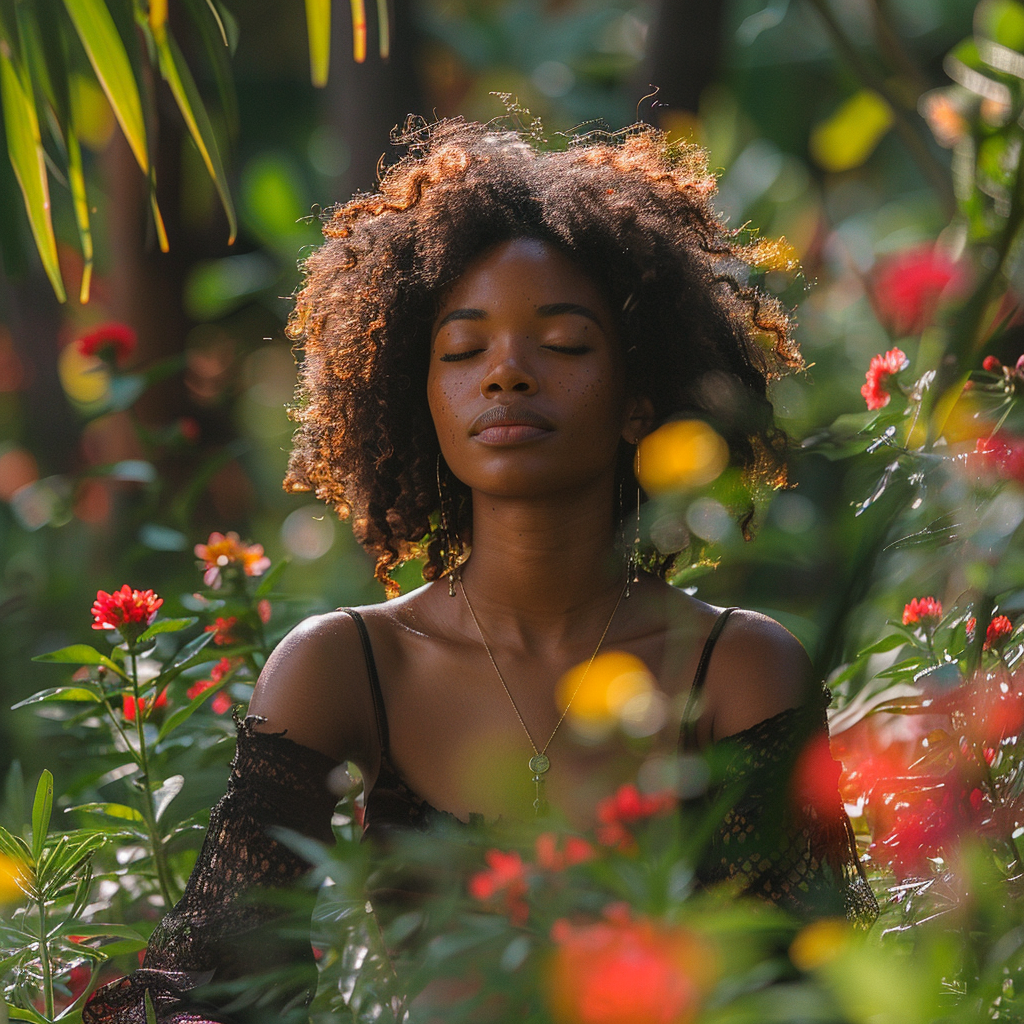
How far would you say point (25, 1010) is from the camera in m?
1.30

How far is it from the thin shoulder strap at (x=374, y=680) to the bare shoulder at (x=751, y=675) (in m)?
0.39

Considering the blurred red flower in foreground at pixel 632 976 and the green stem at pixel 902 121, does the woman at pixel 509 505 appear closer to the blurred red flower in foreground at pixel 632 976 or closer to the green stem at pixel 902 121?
the green stem at pixel 902 121

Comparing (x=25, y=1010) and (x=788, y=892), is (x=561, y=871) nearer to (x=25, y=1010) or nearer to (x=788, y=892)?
(x=788, y=892)

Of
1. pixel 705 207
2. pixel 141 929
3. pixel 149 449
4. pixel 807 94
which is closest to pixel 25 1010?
pixel 141 929

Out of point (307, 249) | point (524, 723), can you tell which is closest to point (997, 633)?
point (524, 723)

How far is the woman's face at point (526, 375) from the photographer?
1.52 metres

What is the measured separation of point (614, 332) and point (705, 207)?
338 millimetres

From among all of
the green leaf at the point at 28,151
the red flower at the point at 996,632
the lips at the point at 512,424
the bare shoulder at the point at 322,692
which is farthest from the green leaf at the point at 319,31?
the red flower at the point at 996,632

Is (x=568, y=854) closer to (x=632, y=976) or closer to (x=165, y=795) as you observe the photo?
(x=632, y=976)

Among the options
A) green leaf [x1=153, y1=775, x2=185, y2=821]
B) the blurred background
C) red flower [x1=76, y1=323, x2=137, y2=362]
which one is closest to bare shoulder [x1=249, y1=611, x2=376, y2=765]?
green leaf [x1=153, y1=775, x2=185, y2=821]

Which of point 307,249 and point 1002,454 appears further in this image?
point 307,249

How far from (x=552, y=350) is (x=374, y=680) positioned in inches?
18.4

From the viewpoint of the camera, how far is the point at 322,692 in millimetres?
1562

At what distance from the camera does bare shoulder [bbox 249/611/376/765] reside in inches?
60.7
